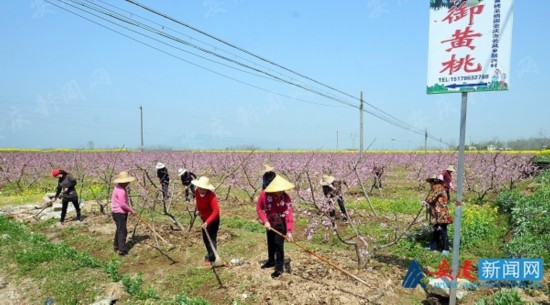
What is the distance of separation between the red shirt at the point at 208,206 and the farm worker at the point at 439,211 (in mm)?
4847

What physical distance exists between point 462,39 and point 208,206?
17.4 ft

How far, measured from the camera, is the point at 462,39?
4223 millimetres

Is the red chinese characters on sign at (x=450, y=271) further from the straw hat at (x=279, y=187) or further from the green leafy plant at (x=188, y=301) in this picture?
the green leafy plant at (x=188, y=301)

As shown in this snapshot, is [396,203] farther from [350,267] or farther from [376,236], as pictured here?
[350,267]

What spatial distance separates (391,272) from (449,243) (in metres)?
3.01

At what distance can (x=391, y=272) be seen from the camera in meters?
7.20

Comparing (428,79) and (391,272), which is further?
(391,272)

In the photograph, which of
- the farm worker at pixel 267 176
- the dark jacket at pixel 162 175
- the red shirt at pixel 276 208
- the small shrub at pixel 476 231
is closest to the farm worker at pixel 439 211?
the small shrub at pixel 476 231

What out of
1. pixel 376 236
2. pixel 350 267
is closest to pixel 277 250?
pixel 350 267

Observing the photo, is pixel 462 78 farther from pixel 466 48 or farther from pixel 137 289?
pixel 137 289

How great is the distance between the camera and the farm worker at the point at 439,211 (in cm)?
859

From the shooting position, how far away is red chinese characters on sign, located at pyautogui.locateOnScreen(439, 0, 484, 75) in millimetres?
4147

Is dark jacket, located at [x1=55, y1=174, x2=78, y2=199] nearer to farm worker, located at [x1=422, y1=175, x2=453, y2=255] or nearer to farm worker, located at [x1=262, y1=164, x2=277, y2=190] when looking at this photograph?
farm worker, located at [x1=262, y1=164, x2=277, y2=190]

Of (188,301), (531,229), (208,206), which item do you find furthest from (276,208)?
(531,229)
